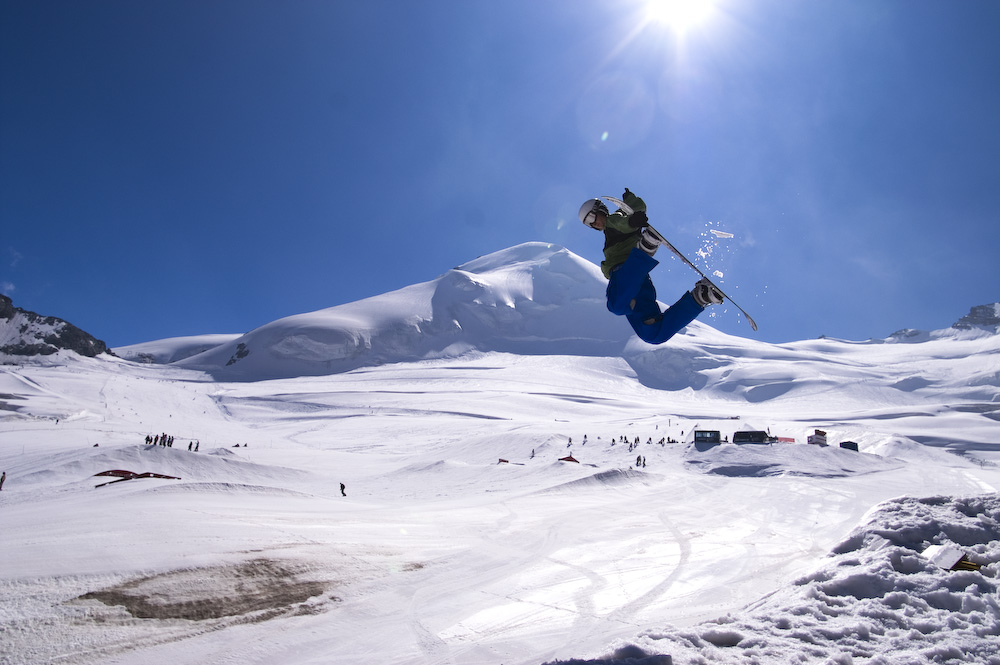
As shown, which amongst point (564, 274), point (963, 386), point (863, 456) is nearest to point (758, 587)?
point (863, 456)

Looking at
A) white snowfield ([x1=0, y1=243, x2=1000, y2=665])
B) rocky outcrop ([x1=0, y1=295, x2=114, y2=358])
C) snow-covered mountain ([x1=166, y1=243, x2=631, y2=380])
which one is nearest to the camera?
white snowfield ([x1=0, y1=243, x2=1000, y2=665])

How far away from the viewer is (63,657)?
319 cm

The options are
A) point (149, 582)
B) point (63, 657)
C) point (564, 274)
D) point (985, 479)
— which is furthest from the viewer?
point (564, 274)

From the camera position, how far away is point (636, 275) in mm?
6410

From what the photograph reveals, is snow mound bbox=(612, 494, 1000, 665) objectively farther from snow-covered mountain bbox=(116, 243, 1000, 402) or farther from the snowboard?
snow-covered mountain bbox=(116, 243, 1000, 402)

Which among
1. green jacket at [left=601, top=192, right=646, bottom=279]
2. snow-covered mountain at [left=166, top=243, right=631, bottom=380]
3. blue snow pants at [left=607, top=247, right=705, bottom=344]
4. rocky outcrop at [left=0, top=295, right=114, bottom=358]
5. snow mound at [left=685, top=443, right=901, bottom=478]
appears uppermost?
snow-covered mountain at [left=166, top=243, right=631, bottom=380]

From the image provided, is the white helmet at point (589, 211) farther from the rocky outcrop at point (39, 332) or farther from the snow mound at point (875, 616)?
the rocky outcrop at point (39, 332)

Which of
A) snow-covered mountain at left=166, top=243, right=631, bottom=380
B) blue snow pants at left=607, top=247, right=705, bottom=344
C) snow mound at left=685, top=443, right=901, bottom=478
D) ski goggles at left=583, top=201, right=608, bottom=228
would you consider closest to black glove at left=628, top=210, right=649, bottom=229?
blue snow pants at left=607, top=247, right=705, bottom=344

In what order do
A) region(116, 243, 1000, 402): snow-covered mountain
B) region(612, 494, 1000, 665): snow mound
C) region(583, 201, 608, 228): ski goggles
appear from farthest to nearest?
1. region(116, 243, 1000, 402): snow-covered mountain
2. region(583, 201, 608, 228): ski goggles
3. region(612, 494, 1000, 665): snow mound

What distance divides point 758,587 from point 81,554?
697 centimetres

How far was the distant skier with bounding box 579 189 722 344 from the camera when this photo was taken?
638 centimetres

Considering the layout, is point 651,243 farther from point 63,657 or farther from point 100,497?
point 100,497

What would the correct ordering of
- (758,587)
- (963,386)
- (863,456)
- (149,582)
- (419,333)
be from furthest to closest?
1. (419,333)
2. (963,386)
3. (863,456)
4. (758,587)
5. (149,582)

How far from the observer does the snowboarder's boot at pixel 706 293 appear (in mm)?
6418
